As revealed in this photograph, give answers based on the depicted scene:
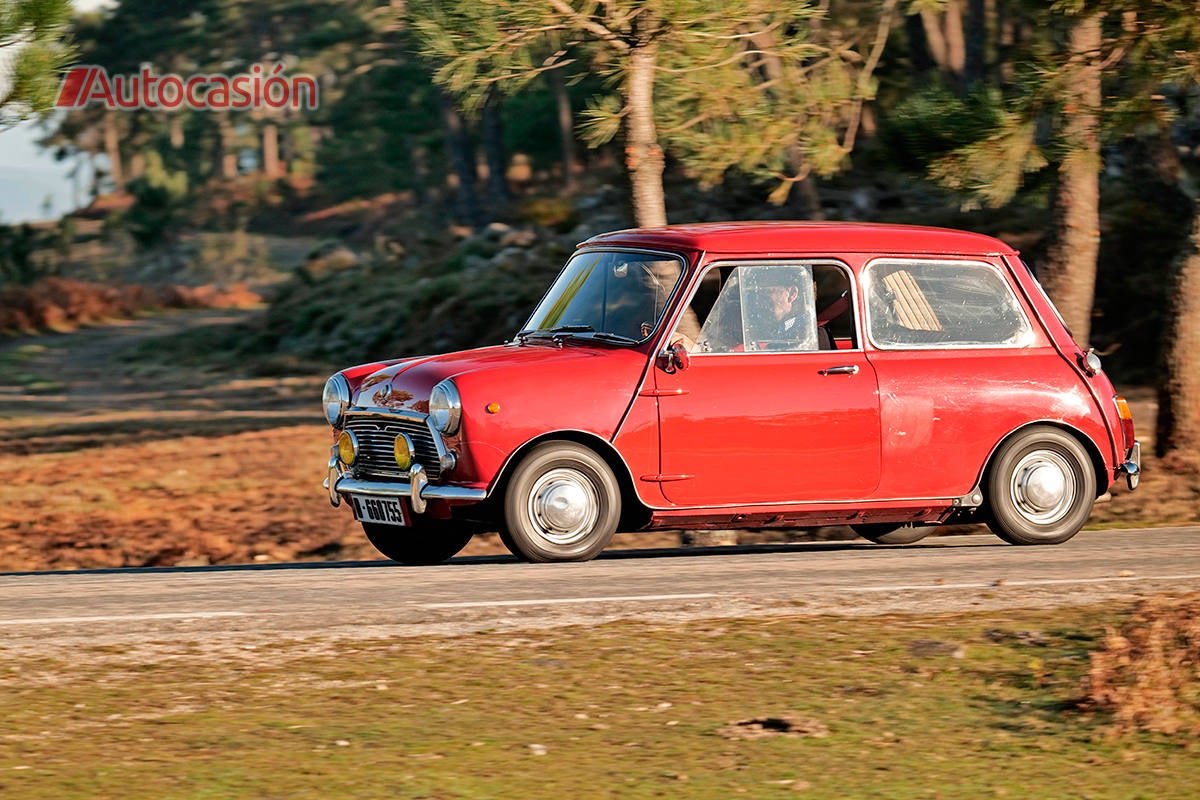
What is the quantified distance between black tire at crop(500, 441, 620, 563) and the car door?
1.24ft

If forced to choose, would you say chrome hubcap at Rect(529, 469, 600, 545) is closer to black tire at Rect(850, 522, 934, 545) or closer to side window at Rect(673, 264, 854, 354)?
side window at Rect(673, 264, 854, 354)

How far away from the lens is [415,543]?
36.8ft

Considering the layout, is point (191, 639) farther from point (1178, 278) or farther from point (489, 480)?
point (1178, 278)

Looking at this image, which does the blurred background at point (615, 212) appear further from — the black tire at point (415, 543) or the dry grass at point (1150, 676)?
the dry grass at point (1150, 676)

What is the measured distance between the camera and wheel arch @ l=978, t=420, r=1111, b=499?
421 inches

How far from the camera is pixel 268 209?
88.9m

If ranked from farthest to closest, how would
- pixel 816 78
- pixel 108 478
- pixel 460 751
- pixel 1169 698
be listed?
pixel 108 478 < pixel 816 78 < pixel 1169 698 < pixel 460 751

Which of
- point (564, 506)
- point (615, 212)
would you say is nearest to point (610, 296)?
point (564, 506)

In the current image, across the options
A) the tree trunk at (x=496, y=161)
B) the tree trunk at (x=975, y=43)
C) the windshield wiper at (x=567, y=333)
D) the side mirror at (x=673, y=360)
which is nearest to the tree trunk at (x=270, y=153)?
the tree trunk at (x=496, y=161)

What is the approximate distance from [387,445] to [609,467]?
129 centimetres

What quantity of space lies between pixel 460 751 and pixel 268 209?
279 feet

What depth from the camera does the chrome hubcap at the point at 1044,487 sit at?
35.5 ft

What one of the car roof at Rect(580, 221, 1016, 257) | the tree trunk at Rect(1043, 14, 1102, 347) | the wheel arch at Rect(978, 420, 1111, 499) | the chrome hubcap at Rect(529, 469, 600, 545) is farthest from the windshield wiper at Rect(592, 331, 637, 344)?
the tree trunk at Rect(1043, 14, 1102, 347)

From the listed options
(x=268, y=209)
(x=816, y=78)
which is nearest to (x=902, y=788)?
(x=816, y=78)
